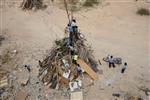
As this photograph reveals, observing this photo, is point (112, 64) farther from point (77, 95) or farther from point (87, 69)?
point (77, 95)

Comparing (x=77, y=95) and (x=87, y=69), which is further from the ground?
(x=87, y=69)

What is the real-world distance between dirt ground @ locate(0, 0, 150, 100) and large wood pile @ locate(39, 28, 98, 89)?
0.37 meters

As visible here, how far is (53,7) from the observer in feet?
43.3

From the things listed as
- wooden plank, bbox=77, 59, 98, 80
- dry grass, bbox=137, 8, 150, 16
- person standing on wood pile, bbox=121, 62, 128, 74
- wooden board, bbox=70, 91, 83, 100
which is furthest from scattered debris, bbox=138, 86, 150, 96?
dry grass, bbox=137, 8, 150, 16

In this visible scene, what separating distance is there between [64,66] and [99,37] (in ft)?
8.27

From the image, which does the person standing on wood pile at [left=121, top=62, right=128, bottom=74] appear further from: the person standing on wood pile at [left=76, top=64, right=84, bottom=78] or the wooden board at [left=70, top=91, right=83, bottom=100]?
the wooden board at [left=70, top=91, right=83, bottom=100]

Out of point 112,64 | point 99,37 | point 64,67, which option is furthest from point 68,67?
point 99,37

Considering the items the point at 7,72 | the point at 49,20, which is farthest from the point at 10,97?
the point at 49,20

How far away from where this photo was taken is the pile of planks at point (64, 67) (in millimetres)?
9305

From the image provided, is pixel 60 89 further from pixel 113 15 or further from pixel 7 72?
pixel 113 15

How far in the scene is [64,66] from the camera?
9.38m

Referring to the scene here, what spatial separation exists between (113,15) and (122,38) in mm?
1614

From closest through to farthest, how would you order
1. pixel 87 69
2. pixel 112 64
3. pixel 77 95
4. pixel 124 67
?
pixel 77 95
pixel 87 69
pixel 124 67
pixel 112 64

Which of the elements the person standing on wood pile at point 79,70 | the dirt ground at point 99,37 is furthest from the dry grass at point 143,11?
the person standing on wood pile at point 79,70
